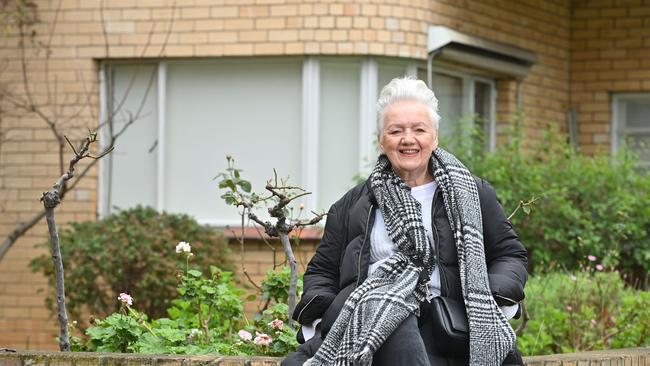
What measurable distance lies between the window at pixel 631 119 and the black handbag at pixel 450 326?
369 inches

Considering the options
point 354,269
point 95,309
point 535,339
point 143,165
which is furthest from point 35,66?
point 354,269

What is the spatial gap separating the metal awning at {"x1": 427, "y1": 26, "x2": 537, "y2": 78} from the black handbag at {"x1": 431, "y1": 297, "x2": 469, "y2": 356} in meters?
7.01

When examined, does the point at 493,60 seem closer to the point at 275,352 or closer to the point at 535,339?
the point at 535,339

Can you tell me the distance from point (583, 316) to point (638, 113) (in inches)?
243

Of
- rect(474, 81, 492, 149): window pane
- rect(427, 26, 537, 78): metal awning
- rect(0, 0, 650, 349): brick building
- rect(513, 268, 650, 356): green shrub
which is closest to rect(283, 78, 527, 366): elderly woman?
rect(513, 268, 650, 356): green shrub

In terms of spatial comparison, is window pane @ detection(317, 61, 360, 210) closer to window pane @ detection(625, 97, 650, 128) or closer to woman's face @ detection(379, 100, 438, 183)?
window pane @ detection(625, 97, 650, 128)

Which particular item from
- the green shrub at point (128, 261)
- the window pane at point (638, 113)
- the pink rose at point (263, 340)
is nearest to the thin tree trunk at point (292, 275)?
the pink rose at point (263, 340)

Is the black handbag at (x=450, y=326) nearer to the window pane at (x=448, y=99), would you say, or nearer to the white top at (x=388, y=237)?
the white top at (x=388, y=237)

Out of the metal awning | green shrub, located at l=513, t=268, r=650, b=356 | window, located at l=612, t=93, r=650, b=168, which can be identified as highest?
the metal awning

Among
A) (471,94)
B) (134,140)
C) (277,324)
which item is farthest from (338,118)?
(277,324)

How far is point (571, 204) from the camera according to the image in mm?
11148

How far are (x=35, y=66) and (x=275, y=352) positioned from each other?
6.27m

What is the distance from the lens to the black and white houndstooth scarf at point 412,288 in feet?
15.5

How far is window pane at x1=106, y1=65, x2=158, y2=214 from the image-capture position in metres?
12.0
